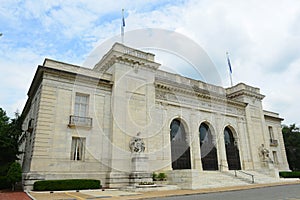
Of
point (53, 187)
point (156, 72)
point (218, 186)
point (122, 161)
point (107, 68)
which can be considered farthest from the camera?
point (156, 72)

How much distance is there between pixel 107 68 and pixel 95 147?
762cm

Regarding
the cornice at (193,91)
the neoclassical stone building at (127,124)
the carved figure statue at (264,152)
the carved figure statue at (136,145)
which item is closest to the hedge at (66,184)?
the neoclassical stone building at (127,124)

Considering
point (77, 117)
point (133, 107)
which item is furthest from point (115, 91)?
point (77, 117)

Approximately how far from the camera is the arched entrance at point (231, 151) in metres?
27.5

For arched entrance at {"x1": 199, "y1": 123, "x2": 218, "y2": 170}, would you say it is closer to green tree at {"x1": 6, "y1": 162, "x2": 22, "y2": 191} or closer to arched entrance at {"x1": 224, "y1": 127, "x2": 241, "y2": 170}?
arched entrance at {"x1": 224, "y1": 127, "x2": 241, "y2": 170}

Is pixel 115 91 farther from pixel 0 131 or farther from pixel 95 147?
pixel 0 131

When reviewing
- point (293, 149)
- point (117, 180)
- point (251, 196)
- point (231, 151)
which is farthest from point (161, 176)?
point (293, 149)

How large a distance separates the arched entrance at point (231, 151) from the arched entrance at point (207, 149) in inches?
94.3

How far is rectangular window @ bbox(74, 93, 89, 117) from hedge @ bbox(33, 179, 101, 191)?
524 cm

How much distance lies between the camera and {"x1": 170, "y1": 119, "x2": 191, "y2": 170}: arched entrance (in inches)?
912

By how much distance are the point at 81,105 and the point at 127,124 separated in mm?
3999

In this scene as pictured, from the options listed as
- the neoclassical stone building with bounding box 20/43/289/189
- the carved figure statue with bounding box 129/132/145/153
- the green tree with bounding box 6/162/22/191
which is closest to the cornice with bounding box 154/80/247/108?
the neoclassical stone building with bounding box 20/43/289/189

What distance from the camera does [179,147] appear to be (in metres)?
23.9

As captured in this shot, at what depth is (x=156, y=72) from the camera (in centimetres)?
2505
